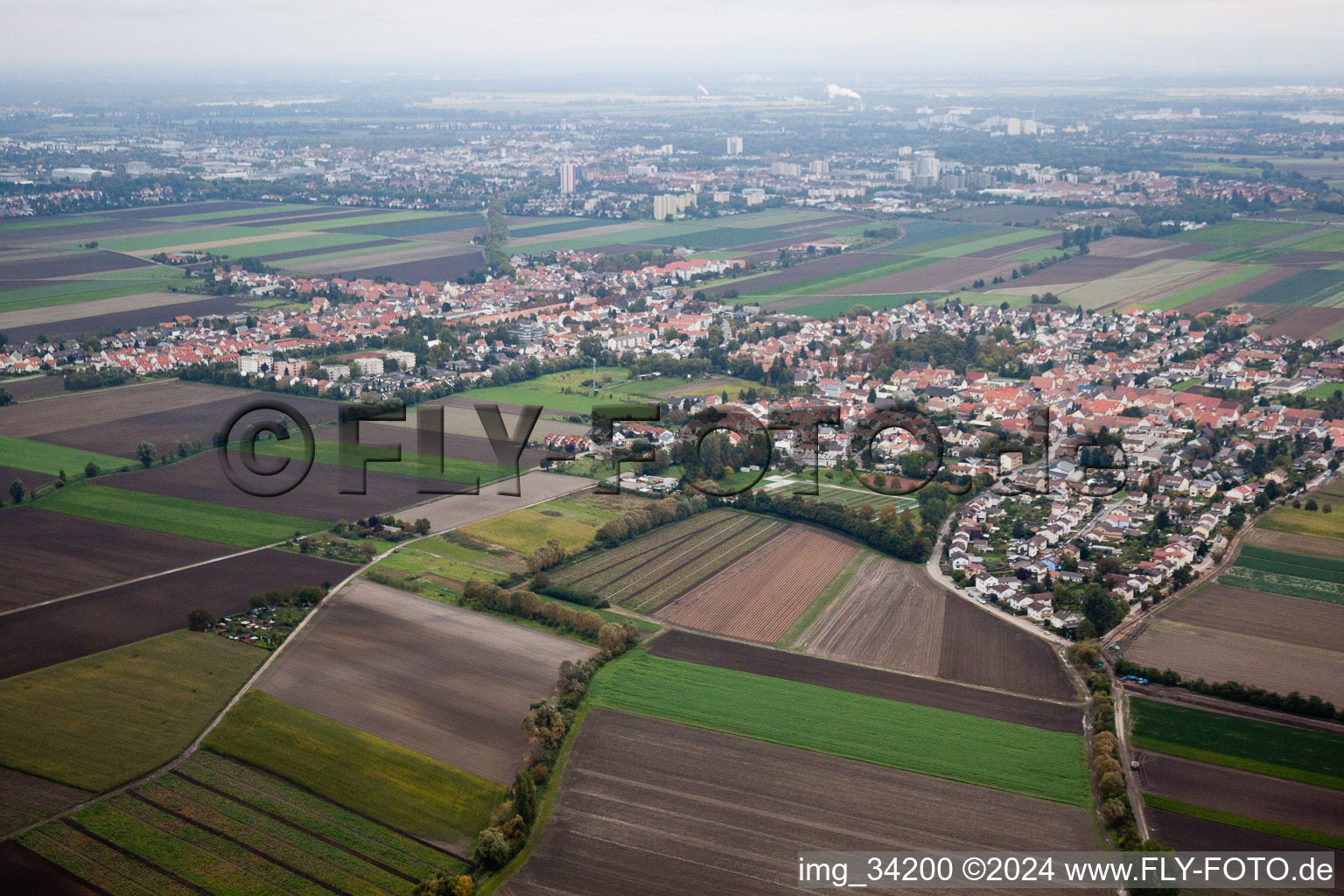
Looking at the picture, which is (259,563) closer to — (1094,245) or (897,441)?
(897,441)

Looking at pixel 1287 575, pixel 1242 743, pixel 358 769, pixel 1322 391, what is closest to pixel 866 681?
pixel 1242 743

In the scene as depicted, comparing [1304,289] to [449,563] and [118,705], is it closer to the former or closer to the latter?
[449,563]

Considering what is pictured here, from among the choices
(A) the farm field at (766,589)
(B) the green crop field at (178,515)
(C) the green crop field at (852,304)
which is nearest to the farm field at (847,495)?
(A) the farm field at (766,589)

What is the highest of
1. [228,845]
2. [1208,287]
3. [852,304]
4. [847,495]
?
[1208,287]

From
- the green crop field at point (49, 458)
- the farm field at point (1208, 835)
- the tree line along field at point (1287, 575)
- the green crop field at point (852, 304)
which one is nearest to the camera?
the farm field at point (1208, 835)

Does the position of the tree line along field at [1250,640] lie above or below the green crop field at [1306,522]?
below

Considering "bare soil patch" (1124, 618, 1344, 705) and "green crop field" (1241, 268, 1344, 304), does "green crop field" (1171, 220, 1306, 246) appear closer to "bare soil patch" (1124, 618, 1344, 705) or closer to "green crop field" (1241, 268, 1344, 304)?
"green crop field" (1241, 268, 1344, 304)

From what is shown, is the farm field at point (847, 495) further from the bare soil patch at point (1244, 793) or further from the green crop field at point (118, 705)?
the green crop field at point (118, 705)

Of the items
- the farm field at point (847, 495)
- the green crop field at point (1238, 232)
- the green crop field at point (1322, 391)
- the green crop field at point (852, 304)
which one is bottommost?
the farm field at point (847, 495)
